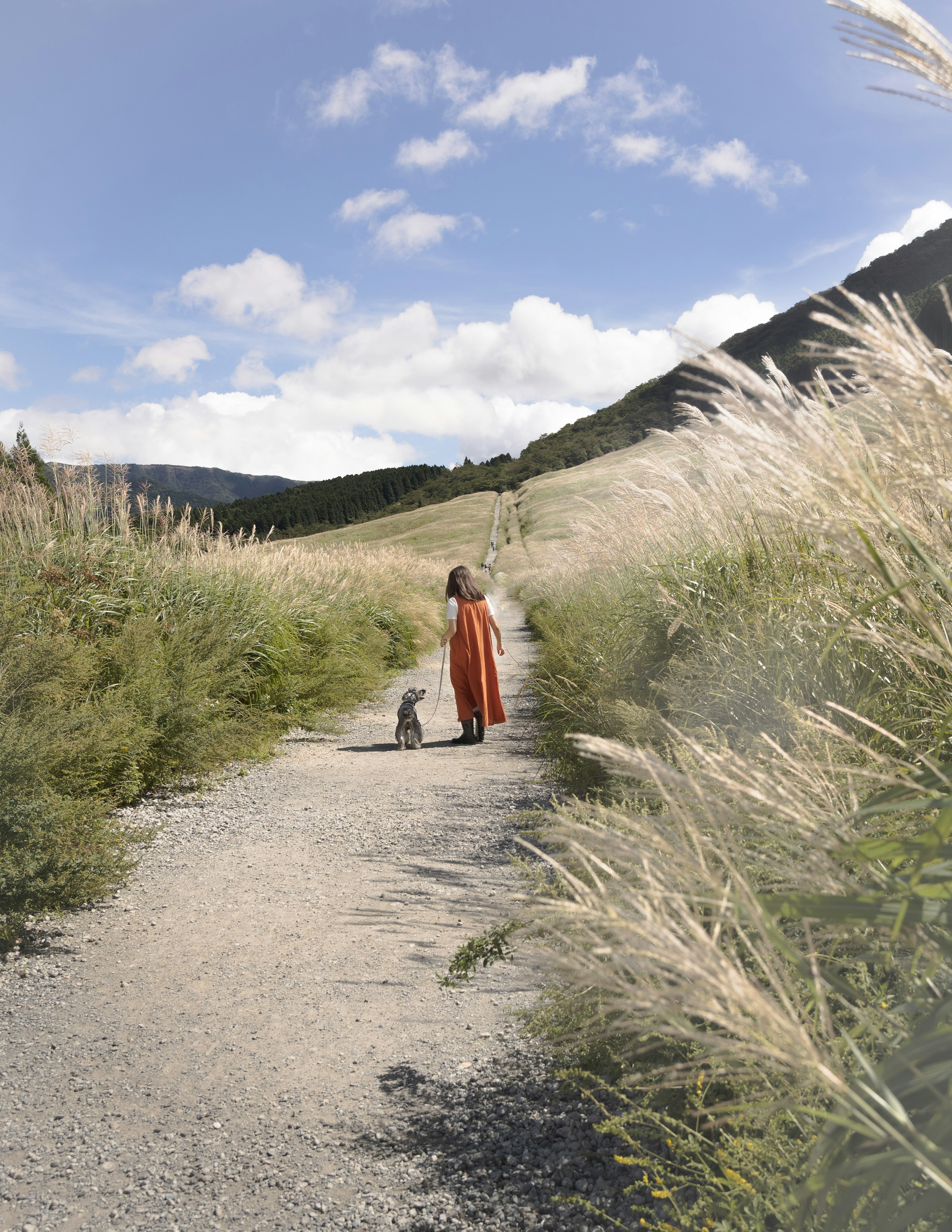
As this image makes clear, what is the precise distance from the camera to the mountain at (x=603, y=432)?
5181cm

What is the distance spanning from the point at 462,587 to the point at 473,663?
0.82 meters

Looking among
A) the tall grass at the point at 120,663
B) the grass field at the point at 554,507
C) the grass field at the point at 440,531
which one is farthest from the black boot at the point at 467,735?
the grass field at the point at 440,531

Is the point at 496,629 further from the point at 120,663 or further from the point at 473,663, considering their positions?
the point at 120,663

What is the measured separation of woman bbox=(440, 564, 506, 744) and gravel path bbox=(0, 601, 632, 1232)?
9.30 feet

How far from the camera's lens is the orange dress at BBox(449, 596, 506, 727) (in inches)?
290

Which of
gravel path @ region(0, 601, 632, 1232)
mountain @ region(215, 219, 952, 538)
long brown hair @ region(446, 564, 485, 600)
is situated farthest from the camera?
mountain @ region(215, 219, 952, 538)

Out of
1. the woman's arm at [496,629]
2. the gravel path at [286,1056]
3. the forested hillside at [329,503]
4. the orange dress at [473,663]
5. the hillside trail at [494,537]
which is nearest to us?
the gravel path at [286,1056]

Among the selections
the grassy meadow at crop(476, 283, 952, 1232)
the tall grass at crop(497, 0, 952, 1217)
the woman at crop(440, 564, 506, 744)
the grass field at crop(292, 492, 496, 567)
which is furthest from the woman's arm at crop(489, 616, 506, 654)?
the grass field at crop(292, 492, 496, 567)

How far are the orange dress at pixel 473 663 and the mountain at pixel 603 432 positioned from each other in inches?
980

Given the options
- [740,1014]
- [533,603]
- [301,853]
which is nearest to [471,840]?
[301,853]

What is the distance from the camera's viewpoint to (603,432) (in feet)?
273

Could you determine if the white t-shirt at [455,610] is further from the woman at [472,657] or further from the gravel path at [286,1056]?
the gravel path at [286,1056]

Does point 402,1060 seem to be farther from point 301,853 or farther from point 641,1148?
point 301,853

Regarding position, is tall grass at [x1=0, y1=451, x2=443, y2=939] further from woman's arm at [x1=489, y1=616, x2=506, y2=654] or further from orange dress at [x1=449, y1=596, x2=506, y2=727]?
woman's arm at [x1=489, y1=616, x2=506, y2=654]
